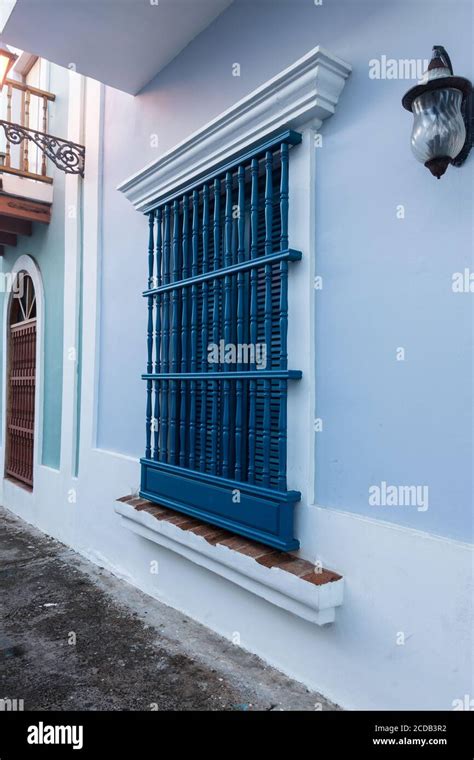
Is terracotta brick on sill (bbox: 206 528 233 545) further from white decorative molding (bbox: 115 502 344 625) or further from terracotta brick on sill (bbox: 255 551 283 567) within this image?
terracotta brick on sill (bbox: 255 551 283 567)

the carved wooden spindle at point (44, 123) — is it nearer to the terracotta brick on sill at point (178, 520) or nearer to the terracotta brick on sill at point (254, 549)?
the terracotta brick on sill at point (178, 520)

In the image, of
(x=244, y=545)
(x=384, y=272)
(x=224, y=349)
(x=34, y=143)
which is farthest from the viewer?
(x=34, y=143)

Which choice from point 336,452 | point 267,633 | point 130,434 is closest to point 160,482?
point 130,434

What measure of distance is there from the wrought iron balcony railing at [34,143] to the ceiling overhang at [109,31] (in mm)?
756

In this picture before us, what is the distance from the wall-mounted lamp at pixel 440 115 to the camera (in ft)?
5.48

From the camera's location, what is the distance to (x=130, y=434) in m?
3.72

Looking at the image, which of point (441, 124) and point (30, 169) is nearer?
point (441, 124)

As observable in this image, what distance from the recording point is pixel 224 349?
8.98ft

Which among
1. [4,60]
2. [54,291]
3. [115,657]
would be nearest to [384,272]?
[115,657]

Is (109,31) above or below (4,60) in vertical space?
below

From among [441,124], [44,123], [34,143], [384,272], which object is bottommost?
[384,272]

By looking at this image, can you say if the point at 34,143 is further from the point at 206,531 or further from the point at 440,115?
the point at 440,115

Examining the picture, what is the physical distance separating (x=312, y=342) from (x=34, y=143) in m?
3.45

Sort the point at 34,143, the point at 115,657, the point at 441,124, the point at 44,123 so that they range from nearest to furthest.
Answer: the point at 441,124, the point at 115,657, the point at 34,143, the point at 44,123
